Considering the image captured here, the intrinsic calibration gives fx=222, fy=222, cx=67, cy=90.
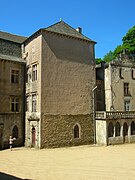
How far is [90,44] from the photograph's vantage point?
29.4m

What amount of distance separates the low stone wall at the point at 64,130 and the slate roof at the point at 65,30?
33.0ft

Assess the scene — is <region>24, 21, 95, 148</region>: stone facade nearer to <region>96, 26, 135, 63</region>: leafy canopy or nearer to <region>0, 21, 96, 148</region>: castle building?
<region>0, 21, 96, 148</region>: castle building

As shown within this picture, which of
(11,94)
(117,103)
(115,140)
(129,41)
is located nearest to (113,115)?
(115,140)

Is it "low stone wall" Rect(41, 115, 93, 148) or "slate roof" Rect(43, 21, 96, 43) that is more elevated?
"slate roof" Rect(43, 21, 96, 43)

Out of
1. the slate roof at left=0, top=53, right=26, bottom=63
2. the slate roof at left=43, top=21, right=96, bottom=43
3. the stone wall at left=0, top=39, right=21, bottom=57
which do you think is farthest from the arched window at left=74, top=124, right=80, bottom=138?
the stone wall at left=0, top=39, right=21, bottom=57

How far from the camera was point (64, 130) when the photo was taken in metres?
25.8

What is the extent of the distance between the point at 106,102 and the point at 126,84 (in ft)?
13.9

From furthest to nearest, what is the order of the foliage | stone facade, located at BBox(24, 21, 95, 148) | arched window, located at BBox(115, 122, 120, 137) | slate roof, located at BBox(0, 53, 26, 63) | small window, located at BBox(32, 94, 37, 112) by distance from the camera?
the foliage < arched window, located at BBox(115, 122, 120, 137) < slate roof, located at BBox(0, 53, 26, 63) < small window, located at BBox(32, 94, 37, 112) < stone facade, located at BBox(24, 21, 95, 148)

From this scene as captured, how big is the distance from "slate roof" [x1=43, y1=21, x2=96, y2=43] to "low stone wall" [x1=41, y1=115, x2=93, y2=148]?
10.0m

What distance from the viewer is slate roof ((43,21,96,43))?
26484 mm

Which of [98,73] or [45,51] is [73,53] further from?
[98,73]

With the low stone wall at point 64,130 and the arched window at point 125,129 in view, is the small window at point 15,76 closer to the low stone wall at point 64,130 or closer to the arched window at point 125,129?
the low stone wall at point 64,130

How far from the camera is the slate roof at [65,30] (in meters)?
26.5

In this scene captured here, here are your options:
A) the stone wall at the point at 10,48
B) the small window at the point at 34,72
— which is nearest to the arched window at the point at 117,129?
the small window at the point at 34,72
